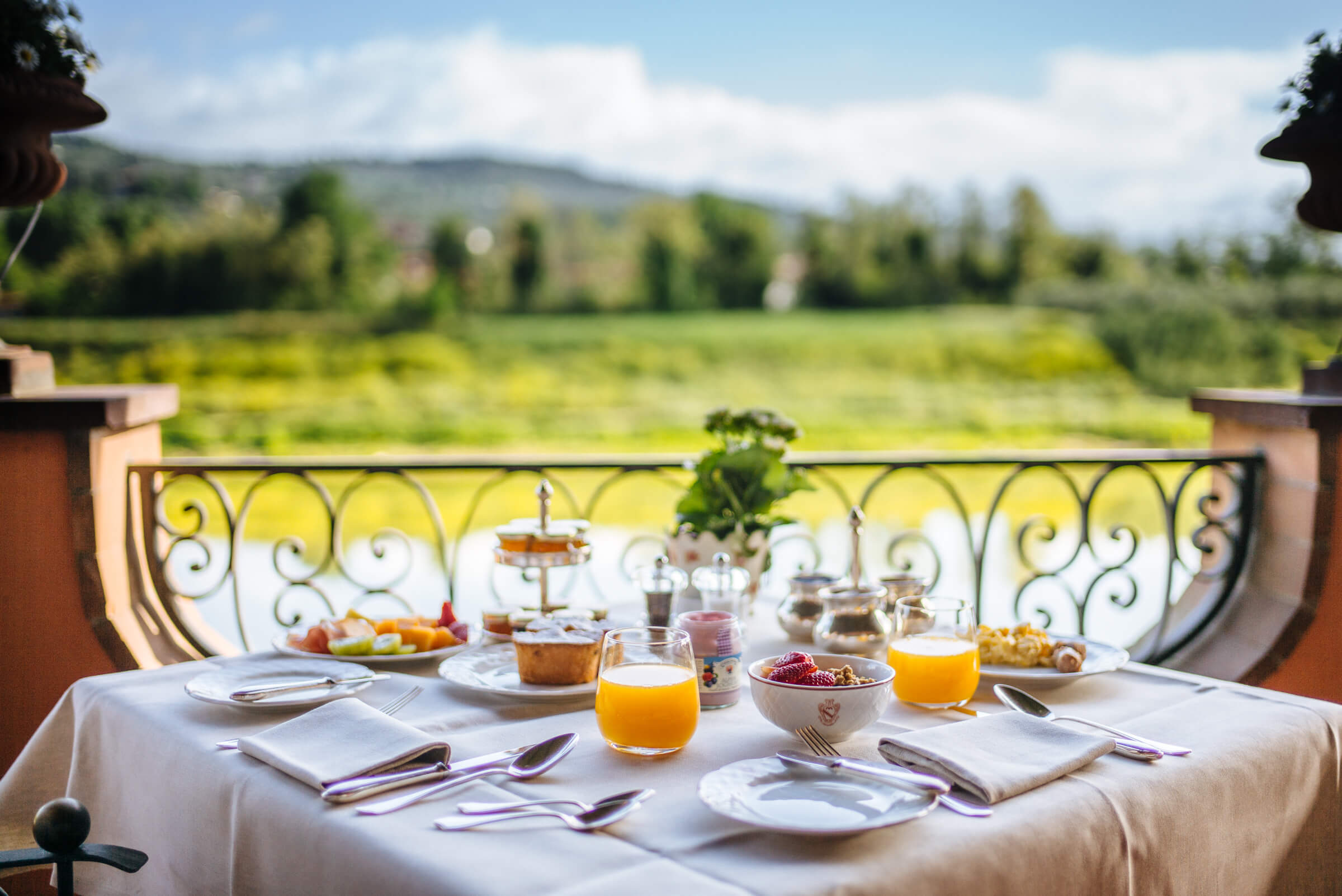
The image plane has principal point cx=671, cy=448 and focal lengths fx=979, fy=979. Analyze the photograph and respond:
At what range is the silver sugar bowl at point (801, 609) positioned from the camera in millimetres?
1478

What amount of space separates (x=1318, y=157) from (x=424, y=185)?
1677cm

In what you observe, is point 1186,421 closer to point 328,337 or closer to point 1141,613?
point 1141,613

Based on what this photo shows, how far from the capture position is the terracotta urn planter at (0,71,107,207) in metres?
1.94

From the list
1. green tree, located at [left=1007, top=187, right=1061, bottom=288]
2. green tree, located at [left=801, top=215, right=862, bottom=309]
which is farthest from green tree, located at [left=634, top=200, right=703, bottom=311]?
green tree, located at [left=1007, top=187, right=1061, bottom=288]

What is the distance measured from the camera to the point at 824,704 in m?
1.02

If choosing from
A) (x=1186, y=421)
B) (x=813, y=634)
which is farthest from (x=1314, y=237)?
(x=813, y=634)

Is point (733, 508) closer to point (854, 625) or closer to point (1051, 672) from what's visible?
point (854, 625)

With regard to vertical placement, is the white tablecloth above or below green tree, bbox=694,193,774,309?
below

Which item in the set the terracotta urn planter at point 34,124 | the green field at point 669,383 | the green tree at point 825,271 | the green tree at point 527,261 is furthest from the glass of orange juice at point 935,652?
the green tree at point 825,271

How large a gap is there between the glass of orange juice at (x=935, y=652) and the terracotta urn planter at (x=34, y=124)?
193cm

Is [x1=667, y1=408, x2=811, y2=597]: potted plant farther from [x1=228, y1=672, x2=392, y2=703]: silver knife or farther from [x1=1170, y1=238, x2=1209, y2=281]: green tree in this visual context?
[x1=1170, y1=238, x2=1209, y2=281]: green tree

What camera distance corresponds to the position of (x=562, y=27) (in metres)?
18.9

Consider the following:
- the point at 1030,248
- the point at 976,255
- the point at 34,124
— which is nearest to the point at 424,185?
the point at 976,255

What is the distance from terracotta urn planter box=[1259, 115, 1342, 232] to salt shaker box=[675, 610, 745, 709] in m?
1.69
